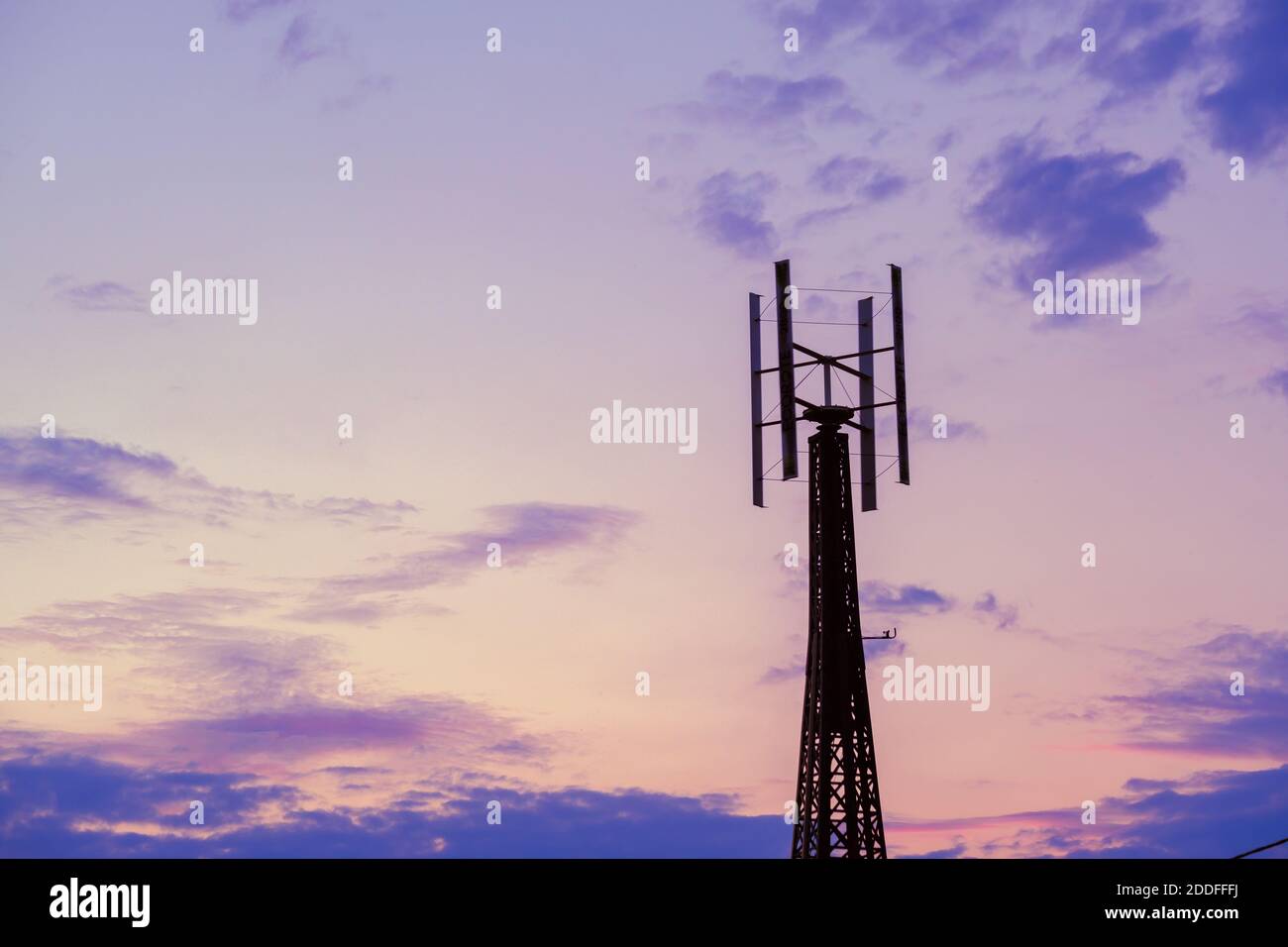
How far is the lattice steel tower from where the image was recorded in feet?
237

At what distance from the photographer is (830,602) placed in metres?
73.8

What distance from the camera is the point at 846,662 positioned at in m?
73.4

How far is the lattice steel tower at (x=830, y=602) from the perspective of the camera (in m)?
72.3
